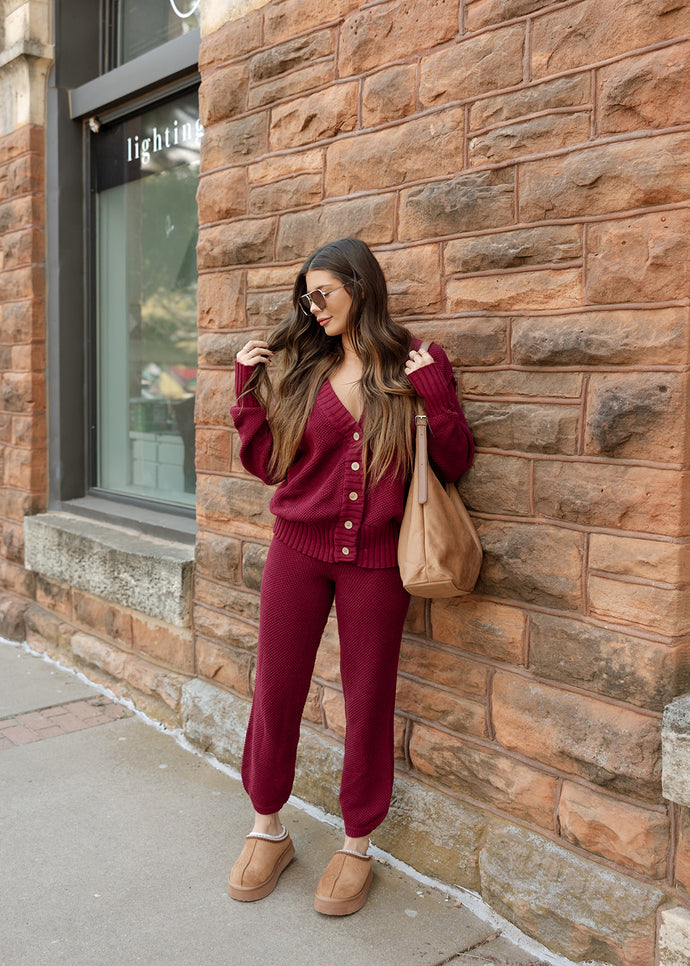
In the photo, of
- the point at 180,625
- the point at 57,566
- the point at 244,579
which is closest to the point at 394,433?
the point at 244,579

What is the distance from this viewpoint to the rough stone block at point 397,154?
9.65ft

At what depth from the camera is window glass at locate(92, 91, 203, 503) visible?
505cm

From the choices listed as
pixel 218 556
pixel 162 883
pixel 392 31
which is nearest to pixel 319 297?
pixel 392 31

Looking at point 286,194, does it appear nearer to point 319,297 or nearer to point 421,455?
point 319,297

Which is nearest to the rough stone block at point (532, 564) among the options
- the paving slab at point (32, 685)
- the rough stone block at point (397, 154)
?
the rough stone block at point (397, 154)

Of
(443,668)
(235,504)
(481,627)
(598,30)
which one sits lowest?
(443,668)

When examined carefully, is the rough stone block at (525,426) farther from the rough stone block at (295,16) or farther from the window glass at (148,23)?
the window glass at (148,23)

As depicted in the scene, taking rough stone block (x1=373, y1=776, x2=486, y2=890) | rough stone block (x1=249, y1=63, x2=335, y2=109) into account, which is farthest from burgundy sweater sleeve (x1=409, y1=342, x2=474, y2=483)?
rough stone block (x1=249, y1=63, x2=335, y2=109)

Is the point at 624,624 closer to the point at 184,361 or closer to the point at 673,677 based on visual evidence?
the point at 673,677

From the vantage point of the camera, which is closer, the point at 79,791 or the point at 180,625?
the point at 79,791

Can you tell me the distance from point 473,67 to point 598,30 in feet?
1.44

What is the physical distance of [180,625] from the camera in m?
4.31

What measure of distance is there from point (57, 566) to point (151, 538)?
2.42ft

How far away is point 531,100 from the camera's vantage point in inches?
106
